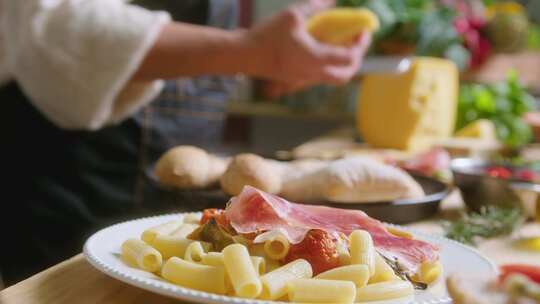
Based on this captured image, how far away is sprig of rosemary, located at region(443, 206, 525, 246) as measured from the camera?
903 mm

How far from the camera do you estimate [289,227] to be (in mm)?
621

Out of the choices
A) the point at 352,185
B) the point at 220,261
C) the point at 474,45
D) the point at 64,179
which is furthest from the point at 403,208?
the point at 474,45

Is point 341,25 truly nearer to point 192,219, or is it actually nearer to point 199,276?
point 192,219

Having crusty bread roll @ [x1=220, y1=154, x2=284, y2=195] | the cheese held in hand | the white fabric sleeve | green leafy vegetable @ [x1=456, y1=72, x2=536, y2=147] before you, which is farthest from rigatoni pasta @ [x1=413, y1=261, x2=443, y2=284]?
green leafy vegetable @ [x1=456, y1=72, x2=536, y2=147]

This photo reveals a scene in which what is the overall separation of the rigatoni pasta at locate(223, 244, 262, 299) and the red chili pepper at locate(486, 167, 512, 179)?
0.61 m

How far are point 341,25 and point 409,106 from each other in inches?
16.5

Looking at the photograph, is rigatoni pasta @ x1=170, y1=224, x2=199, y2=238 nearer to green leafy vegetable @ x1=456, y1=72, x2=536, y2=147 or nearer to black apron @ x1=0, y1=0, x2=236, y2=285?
black apron @ x1=0, y1=0, x2=236, y2=285

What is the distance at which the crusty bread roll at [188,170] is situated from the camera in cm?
99

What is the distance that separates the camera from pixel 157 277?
61cm

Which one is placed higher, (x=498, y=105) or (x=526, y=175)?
(x=526, y=175)

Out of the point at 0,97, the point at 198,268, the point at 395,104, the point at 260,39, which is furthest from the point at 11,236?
the point at 198,268

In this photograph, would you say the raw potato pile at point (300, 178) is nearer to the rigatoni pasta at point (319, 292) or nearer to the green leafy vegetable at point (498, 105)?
the rigatoni pasta at point (319, 292)

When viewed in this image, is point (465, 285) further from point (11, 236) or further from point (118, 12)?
point (11, 236)

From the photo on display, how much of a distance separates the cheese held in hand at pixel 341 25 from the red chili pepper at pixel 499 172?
0.41m
